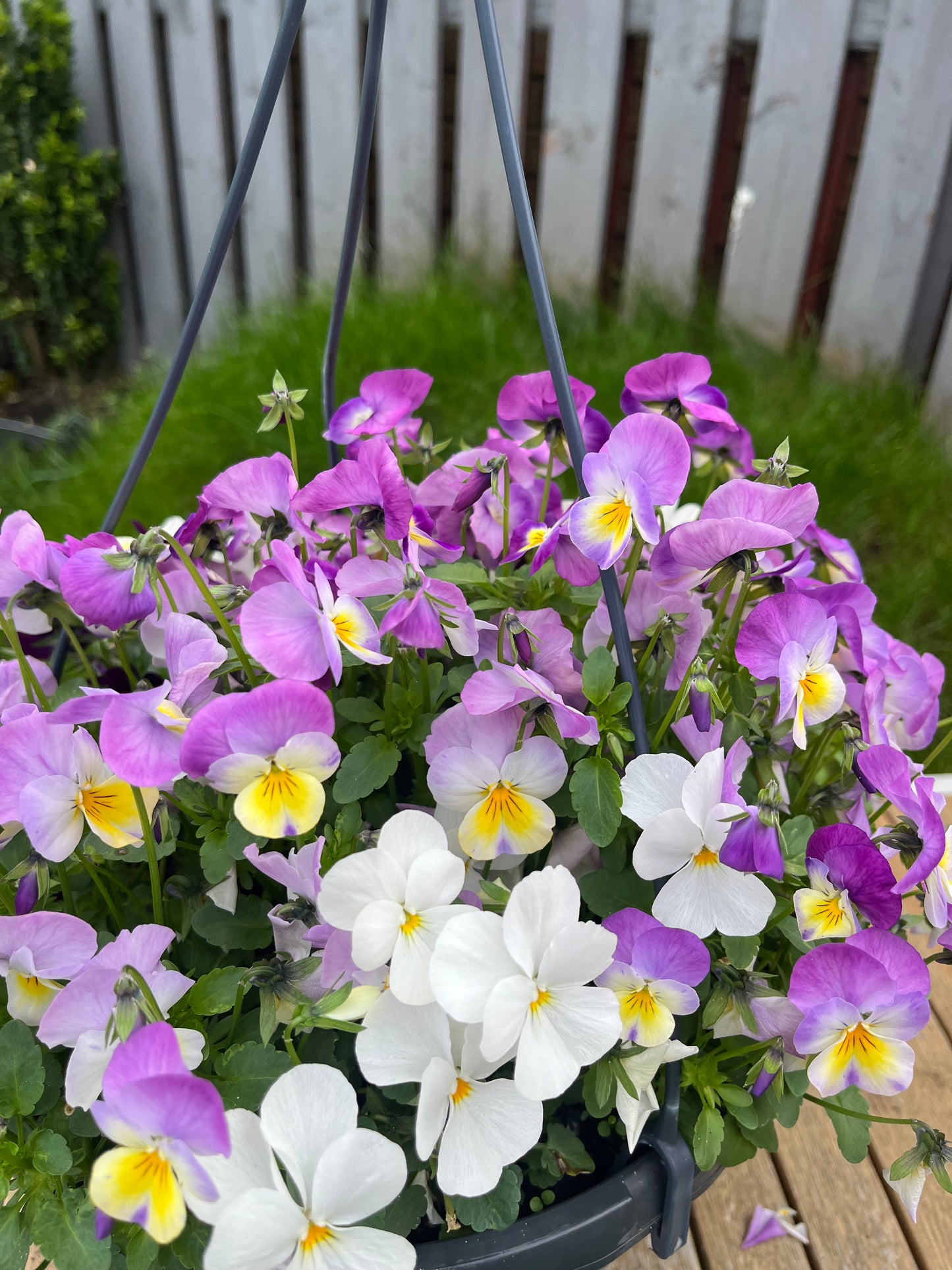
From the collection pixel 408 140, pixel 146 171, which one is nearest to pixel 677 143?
pixel 408 140

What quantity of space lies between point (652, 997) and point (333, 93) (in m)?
2.36

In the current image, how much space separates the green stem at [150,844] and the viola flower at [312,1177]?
12cm

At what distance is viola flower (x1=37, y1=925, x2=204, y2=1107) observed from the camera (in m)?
0.39

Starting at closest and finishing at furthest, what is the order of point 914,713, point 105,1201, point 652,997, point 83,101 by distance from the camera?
point 105,1201, point 652,997, point 914,713, point 83,101

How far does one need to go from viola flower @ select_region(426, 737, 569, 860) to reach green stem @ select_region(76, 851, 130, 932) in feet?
0.58

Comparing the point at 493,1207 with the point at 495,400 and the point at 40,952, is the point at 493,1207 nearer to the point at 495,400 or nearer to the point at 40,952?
the point at 40,952

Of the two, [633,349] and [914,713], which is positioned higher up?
[914,713]

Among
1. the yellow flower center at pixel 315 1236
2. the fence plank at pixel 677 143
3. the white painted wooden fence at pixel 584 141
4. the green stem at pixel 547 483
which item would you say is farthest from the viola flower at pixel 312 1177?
the fence plank at pixel 677 143

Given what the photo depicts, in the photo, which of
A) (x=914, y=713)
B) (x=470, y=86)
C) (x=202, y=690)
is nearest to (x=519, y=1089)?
(x=202, y=690)

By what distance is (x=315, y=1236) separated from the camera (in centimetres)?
38

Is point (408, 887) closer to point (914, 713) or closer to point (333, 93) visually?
point (914, 713)

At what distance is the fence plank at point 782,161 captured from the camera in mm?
1868

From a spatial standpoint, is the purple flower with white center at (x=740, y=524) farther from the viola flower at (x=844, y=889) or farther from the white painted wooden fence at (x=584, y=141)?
the white painted wooden fence at (x=584, y=141)

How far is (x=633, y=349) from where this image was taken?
2.06m
